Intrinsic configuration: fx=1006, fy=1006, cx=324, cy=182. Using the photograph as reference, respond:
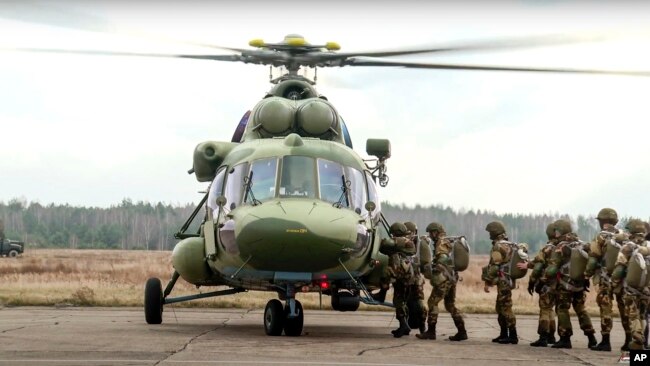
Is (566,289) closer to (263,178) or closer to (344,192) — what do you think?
(344,192)

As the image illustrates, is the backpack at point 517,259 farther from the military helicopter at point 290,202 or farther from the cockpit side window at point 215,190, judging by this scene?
the cockpit side window at point 215,190

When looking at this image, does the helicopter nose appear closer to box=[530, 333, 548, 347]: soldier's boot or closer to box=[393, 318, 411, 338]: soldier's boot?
box=[393, 318, 411, 338]: soldier's boot

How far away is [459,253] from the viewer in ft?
49.9

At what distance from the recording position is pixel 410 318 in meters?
16.4

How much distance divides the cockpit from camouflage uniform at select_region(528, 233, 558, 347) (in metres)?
2.76

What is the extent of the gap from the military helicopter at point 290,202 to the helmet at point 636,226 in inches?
80.3

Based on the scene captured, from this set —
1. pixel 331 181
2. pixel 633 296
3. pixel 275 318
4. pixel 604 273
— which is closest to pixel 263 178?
pixel 331 181

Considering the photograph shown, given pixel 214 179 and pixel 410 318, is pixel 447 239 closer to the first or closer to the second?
pixel 410 318

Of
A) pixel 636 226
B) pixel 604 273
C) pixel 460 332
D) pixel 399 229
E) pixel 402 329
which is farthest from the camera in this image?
pixel 399 229

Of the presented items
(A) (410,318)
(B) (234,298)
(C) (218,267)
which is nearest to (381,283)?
(A) (410,318)

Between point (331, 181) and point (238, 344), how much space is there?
3293mm

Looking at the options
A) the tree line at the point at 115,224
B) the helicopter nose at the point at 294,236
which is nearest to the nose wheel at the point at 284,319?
the helicopter nose at the point at 294,236

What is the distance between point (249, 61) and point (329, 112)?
1.80 meters

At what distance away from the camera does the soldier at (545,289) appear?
14180 millimetres
